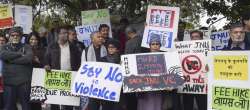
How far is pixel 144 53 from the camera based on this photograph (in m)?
9.03

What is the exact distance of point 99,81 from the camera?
9516 mm

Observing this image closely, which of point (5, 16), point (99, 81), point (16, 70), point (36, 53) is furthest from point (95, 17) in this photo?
point (99, 81)

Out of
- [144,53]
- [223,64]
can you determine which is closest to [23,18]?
[144,53]

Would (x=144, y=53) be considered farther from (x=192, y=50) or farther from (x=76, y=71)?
(x=76, y=71)

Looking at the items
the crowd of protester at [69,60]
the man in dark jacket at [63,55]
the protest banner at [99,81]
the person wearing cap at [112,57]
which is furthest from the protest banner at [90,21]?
the person wearing cap at [112,57]

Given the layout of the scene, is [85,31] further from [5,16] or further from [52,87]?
[52,87]

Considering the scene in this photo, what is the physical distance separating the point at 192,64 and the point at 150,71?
2.50 ft

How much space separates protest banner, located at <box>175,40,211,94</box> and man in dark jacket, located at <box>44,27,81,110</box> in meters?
1.97

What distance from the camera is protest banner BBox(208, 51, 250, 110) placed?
7.87 metres

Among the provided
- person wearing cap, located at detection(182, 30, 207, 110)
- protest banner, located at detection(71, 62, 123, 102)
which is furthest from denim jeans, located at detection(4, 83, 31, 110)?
person wearing cap, located at detection(182, 30, 207, 110)

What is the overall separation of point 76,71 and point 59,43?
578mm

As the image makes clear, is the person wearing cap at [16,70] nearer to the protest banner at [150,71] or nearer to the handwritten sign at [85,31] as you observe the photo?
the protest banner at [150,71]

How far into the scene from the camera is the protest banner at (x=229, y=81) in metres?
7.87

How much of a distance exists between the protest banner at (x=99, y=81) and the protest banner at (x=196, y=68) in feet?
3.32
